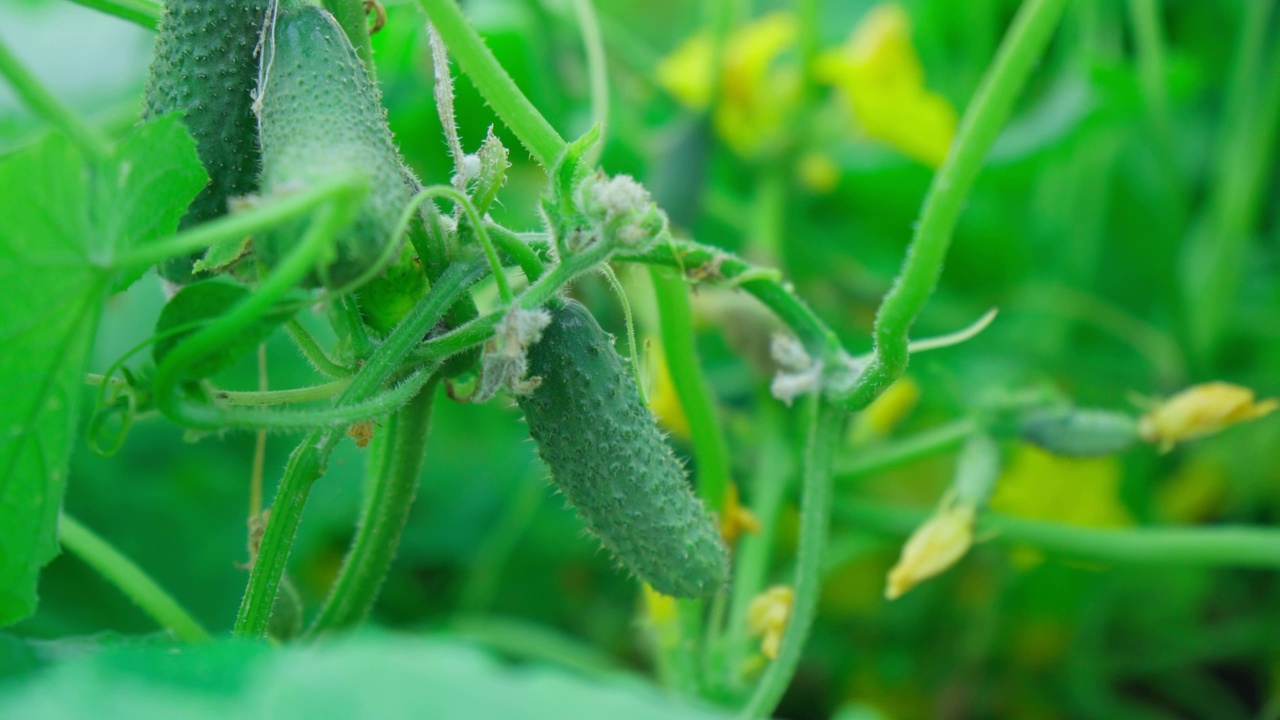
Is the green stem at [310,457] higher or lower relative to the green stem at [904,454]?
lower

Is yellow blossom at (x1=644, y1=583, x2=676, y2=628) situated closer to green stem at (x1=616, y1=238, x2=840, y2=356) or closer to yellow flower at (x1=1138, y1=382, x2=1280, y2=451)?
green stem at (x1=616, y1=238, x2=840, y2=356)

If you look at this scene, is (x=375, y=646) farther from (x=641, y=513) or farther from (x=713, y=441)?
(x=713, y=441)

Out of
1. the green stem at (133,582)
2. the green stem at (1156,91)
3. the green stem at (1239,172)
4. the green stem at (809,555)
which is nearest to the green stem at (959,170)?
the green stem at (809,555)

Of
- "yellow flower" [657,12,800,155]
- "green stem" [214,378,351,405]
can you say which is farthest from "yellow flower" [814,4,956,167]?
"green stem" [214,378,351,405]

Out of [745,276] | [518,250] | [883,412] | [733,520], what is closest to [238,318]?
[518,250]

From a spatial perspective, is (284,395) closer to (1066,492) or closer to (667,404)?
(667,404)

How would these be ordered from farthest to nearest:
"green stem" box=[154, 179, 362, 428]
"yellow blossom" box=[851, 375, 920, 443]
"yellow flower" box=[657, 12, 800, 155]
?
"yellow flower" box=[657, 12, 800, 155] < "yellow blossom" box=[851, 375, 920, 443] < "green stem" box=[154, 179, 362, 428]

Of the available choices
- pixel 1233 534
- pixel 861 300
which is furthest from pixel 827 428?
pixel 861 300

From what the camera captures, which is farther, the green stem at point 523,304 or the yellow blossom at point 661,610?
the yellow blossom at point 661,610

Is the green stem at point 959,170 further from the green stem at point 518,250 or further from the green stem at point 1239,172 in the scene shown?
the green stem at point 1239,172
